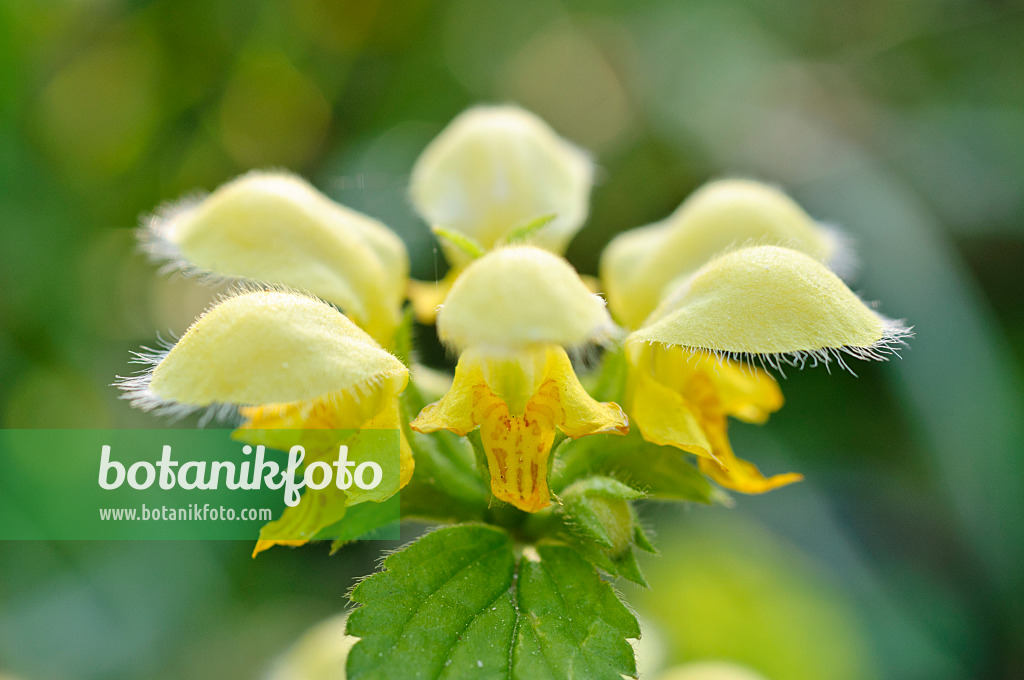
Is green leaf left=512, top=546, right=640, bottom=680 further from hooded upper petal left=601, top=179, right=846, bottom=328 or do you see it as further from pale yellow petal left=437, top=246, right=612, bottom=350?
hooded upper petal left=601, top=179, right=846, bottom=328

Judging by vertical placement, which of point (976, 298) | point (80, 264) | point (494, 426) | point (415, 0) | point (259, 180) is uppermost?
point (415, 0)

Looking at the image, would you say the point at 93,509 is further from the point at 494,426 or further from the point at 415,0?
the point at 415,0

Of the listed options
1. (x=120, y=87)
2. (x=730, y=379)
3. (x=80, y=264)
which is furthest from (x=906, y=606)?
(x=120, y=87)

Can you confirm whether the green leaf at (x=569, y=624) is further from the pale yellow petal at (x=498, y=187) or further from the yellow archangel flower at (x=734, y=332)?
the pale yellow petal at (x=498, y=187)

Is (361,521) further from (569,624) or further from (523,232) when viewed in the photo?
(523,232)

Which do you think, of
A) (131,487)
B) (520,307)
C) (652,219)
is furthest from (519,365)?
(652,219)

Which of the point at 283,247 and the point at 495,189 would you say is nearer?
the point at 283,247

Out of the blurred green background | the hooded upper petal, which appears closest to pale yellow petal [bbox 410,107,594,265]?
the hooded upper petal
